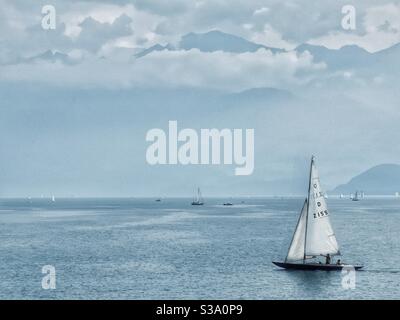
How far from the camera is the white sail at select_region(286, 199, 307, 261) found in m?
77.4

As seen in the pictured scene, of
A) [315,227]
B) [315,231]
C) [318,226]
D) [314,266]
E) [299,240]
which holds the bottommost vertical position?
[314,266]

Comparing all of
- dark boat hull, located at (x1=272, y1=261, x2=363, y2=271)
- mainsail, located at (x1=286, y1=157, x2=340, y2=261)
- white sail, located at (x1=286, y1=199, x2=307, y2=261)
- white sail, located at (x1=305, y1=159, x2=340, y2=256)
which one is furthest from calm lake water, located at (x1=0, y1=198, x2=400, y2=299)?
white sail, located at (x1=305, y1=159, x2=340, y2=256)

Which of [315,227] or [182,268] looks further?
[182,268]

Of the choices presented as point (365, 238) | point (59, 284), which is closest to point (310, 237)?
point (59, 284)

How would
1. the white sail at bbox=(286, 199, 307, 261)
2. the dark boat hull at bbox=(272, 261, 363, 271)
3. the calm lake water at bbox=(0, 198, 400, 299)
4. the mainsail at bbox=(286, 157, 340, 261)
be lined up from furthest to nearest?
the dark boat hull at bbox=(272, 261, 363, 271), the white sail at bbox=(286, 199, 307, 261), the mainsail at bbox=(286, 157, 340, 261), the calm lake water at bbox=(0, 198, 400, 299)

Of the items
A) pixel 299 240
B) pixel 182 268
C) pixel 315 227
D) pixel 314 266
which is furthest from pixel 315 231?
pixel 182 268

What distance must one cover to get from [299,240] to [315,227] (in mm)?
4282

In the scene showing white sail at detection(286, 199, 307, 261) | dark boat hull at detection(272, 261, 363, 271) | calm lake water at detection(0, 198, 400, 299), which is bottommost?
calm lake water at detection(0, 198, 400, 299)

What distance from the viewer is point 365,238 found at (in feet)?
449

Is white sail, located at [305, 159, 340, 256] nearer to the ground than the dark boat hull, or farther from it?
farther from it

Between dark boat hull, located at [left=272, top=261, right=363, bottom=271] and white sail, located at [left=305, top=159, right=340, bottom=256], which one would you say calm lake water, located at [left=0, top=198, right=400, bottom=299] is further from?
white sail, located at [left=305, top=159, right=340, bottom=256]

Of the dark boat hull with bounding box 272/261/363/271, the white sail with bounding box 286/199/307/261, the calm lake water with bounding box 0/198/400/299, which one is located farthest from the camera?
the dark boat hull with bounding box 272/261/363/271

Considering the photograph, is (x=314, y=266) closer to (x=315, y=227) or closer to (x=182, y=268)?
(x=315, y=227)

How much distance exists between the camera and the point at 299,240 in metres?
78.6
